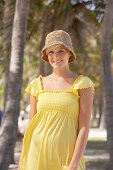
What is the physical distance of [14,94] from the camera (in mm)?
7871

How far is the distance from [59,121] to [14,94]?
5.32 meters

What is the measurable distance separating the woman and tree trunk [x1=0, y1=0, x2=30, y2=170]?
506cm

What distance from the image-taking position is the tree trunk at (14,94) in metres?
7.66

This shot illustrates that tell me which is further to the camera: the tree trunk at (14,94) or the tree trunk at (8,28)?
the tree trunk at (8,28)

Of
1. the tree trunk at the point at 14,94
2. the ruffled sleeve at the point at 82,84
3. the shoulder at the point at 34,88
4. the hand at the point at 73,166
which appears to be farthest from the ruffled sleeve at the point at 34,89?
the tree trunk at the point at 14,94

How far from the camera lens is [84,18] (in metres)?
16.6

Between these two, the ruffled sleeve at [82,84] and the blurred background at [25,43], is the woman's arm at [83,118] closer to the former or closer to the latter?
the ruffled sleeve at [82,84]

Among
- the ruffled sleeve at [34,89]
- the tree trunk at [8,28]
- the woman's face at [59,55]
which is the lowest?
the ruffled sleeve at [34,89]

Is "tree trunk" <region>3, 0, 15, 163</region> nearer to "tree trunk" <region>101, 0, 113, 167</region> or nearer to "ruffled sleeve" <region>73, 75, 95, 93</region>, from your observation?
"tree trunk" <region>101, 0, 113, 167</region>

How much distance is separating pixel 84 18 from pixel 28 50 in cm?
1518

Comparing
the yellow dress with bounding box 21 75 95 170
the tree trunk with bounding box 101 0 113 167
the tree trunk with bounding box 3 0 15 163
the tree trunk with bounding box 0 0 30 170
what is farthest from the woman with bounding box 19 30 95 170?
the tree trunk with bounding box 3 0 15 163

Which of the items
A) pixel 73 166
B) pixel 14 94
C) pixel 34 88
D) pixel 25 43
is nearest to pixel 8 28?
pixel 25 43

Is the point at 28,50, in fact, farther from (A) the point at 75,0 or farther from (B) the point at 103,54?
(B) the point at 103,54

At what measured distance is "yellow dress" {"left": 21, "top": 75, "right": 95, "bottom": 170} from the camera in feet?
8.50
